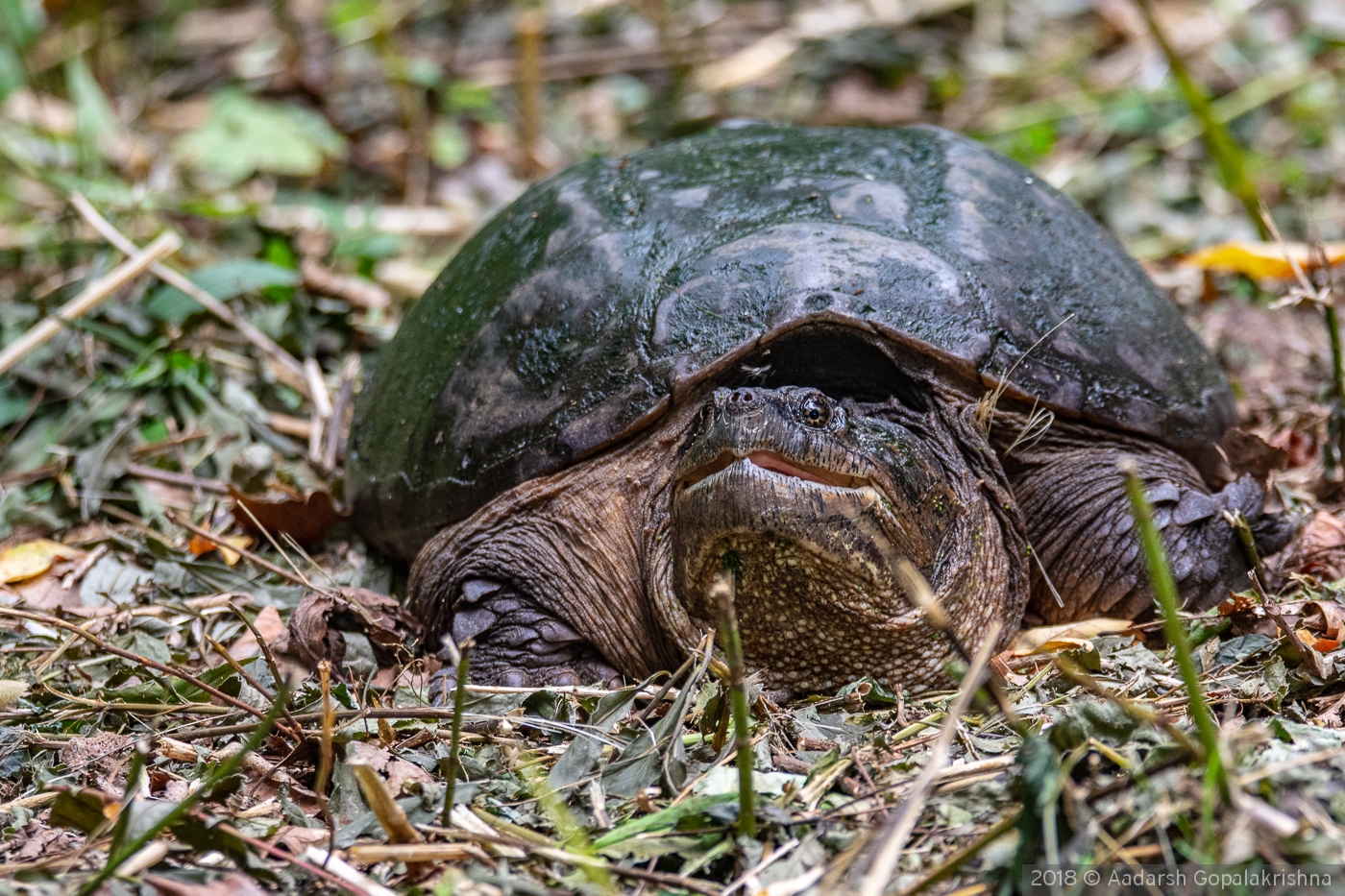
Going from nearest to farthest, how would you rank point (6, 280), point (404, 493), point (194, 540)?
point (404, 493)
point (194, 540)
point (6, 280)

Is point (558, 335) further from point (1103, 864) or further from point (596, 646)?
point (1103, 864)

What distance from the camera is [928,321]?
2.68 m

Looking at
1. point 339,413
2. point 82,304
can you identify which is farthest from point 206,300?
point 339,413

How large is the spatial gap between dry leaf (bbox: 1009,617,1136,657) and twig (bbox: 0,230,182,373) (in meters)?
3.11

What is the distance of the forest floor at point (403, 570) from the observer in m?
1.79

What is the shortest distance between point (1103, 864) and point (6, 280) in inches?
206

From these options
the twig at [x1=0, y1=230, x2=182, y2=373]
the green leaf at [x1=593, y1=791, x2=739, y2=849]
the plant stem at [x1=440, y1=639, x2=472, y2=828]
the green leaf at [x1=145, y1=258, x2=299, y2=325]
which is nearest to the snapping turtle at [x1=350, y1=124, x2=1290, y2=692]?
the green leaf at [x1=593, y1=791, x2=739, y2=849]

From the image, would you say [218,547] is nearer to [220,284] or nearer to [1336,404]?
[220,284]

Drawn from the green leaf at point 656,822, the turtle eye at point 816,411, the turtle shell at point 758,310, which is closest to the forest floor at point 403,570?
the green leaf at point 656,822

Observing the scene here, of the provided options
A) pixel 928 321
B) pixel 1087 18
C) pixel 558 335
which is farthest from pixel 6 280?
pixel 1087 18

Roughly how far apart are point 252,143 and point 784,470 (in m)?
4.98

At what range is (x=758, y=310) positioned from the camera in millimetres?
2670

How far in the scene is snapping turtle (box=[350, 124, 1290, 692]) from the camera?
2.54 meters

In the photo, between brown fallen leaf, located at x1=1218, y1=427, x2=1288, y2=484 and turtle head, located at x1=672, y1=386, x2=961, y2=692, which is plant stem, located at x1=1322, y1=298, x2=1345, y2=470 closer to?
brown fallen leaf, located at x1=1218, y1=427, x2=1288, y2=484
